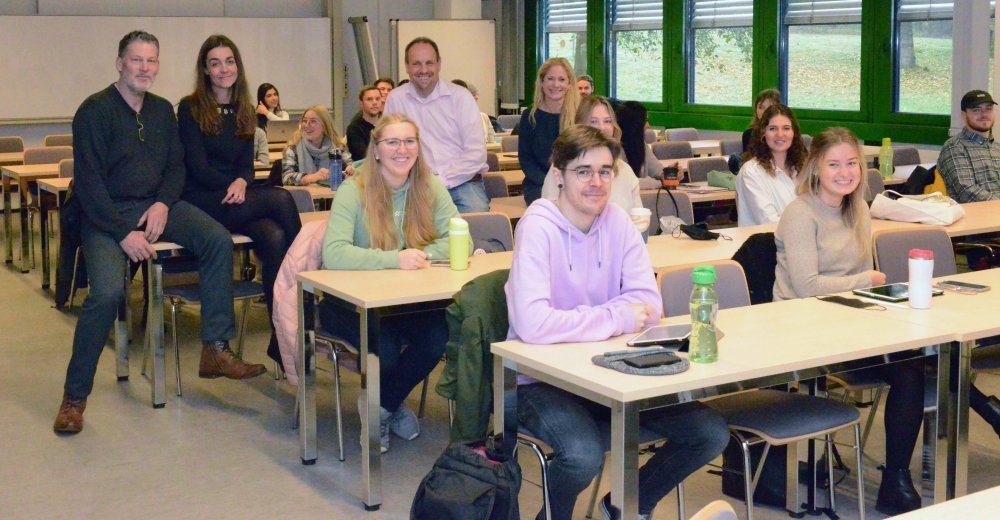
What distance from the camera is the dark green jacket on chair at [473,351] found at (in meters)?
3.16

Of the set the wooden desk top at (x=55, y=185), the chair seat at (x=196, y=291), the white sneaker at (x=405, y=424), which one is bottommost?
the white sneaker at (x=405, y=424)

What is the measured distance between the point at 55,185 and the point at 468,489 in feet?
15.0

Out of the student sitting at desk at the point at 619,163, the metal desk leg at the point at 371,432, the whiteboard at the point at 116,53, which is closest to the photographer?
the metal desk leg at the point at 371,432

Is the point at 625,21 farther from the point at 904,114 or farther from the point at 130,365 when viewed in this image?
the point at 130,365

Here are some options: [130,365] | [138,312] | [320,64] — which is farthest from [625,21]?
[130,365]

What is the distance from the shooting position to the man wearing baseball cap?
6492 millimetres

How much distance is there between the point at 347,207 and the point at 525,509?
1.28 meters

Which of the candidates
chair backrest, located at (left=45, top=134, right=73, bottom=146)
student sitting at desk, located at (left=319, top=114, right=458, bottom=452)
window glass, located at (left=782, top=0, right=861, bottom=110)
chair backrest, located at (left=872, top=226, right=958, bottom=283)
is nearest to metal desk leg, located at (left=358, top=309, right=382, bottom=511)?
student sitting at desk, located at (left=319, top=114, right=458, bottom=452)

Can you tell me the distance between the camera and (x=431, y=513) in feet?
9.08

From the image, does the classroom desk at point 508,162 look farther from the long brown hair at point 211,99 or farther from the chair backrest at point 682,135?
the long brown hair at point 211,99

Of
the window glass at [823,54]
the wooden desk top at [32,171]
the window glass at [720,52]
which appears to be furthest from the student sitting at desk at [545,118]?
the window glass at [720,52]

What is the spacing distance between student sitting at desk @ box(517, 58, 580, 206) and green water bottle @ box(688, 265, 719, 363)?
11.0ft

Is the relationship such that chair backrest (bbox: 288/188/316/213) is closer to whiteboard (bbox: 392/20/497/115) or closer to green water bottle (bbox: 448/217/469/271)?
green water bottle (bbox: 448/217/469/271)

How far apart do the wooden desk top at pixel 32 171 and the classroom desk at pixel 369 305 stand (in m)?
3.94
